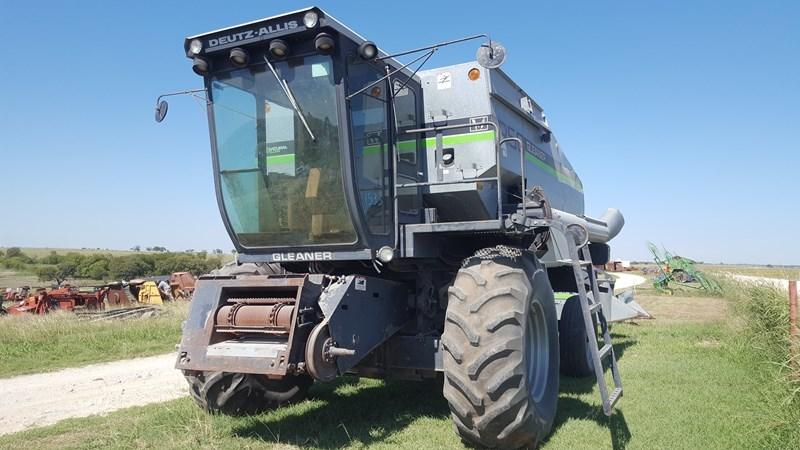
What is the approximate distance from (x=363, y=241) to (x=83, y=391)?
5.61 m

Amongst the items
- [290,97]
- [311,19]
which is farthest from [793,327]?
[311,19]

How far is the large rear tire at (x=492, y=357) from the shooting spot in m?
4.75

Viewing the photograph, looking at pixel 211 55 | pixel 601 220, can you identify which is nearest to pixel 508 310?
pixel 211 55

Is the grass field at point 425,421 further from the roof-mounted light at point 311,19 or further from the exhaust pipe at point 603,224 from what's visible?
the roof-mounted light at point 311,19

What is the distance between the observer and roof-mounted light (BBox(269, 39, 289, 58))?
5270 mm

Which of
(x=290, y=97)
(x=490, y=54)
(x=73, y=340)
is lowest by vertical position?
(x=73, y=340)

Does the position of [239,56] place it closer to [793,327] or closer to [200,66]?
[200,66]

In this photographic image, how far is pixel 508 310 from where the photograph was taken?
4.91 m

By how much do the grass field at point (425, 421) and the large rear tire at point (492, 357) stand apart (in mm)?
556

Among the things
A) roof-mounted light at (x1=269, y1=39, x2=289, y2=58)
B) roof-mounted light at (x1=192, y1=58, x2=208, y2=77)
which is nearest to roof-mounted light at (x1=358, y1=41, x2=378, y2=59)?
roof-mounted light at (x1=269, y1=39, x2=289, y2=58)

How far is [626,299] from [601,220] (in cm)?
170

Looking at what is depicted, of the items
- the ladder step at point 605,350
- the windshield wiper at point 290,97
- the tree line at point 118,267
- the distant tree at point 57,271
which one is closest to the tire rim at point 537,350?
the ladder step at point 605,350

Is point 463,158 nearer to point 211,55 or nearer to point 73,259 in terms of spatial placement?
point 211,55

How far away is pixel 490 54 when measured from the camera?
5.02 m
